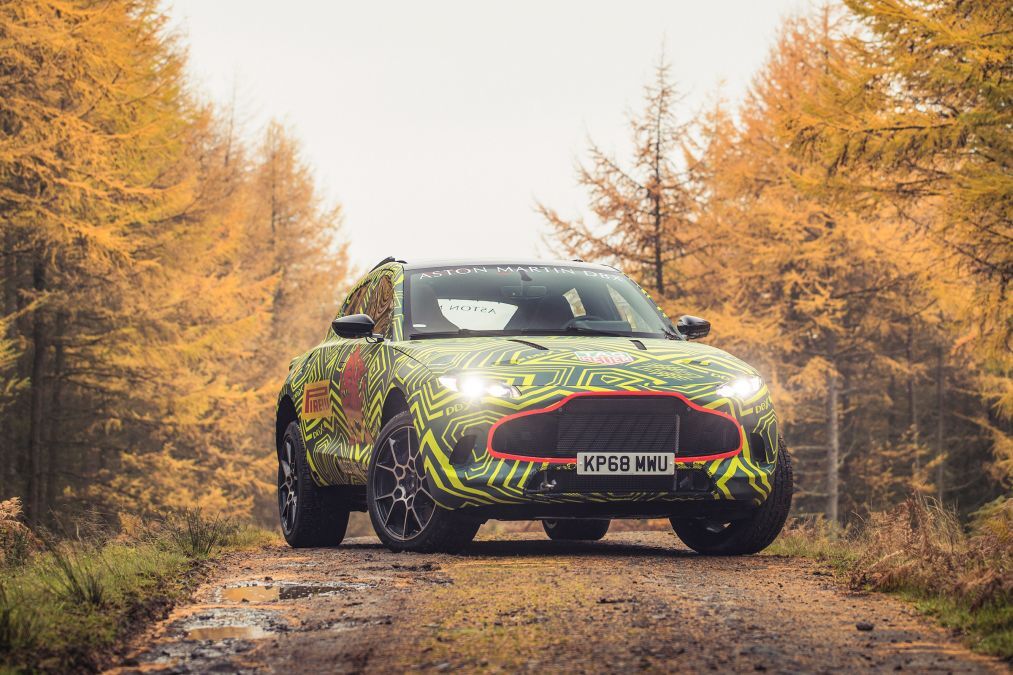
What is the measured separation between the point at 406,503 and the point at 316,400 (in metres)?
2.14

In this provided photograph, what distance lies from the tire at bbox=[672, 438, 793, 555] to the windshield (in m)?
1.39

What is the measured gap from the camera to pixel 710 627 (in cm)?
511

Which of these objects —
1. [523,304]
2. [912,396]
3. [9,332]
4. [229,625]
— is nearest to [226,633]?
[229,625]

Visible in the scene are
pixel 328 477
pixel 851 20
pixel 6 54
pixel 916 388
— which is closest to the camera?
pixel 328 477

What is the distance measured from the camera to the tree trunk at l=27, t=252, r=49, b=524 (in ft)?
67.6

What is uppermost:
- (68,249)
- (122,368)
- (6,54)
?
(6,54)

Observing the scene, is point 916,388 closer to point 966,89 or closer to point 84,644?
point 966,89

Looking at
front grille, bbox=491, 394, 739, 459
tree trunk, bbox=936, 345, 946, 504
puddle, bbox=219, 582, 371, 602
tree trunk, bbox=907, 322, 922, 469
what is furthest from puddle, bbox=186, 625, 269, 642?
tree trunk, bbox=936, 345, 946, 504

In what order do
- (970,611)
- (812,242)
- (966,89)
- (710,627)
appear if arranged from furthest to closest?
1. (812,242)
2. (966,89)
3. (970,611)
4. (710,627)

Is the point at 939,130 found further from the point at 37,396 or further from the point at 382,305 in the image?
the point at 37,396

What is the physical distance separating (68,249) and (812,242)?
547 inches

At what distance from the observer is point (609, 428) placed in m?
7.39

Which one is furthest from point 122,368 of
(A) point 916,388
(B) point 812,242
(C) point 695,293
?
(A) point 916,388

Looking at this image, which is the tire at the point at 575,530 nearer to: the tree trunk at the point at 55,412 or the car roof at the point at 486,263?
the car roof at the point at 486,263
